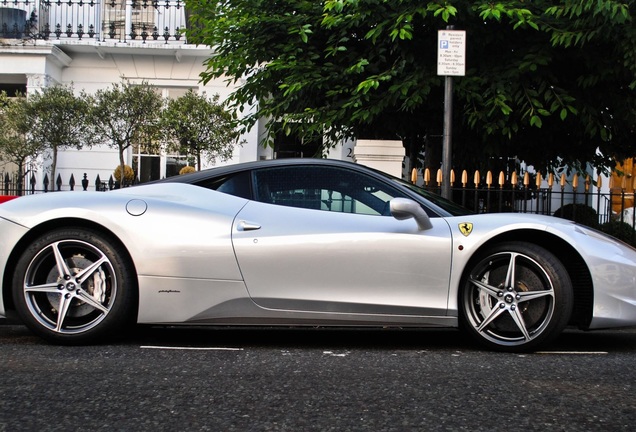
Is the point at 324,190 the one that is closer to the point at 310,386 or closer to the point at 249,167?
the point at 249,167

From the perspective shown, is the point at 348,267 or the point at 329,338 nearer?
the point at 348,267

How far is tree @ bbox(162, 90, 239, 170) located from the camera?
11711mm

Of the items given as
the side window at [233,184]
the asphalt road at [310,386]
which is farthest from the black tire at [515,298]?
the side window at [233,184]

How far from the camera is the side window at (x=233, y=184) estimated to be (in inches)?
185

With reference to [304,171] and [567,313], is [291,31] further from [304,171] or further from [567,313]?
[567,313]

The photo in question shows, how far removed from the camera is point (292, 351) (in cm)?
448

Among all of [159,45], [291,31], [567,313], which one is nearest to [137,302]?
[567,313]

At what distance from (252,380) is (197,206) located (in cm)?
141

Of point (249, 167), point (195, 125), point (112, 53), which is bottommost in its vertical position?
point (249, 167)

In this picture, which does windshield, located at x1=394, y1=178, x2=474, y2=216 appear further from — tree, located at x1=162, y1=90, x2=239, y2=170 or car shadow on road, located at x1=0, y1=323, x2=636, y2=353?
tree, located at x1=162, y1=90, x2=239, y2=170

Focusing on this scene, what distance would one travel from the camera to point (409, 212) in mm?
4398

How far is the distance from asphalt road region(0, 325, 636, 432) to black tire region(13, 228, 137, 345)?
0.15 meters

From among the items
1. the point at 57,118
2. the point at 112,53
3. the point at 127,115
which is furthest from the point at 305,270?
the point at 112,53

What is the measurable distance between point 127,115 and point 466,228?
8.25m
